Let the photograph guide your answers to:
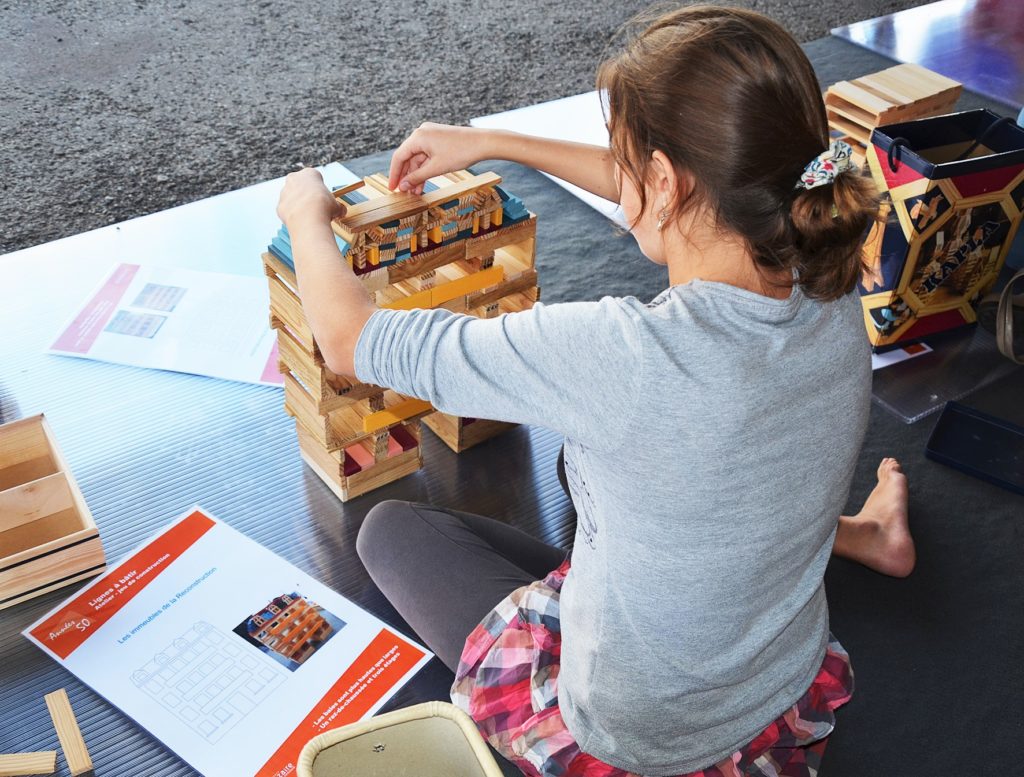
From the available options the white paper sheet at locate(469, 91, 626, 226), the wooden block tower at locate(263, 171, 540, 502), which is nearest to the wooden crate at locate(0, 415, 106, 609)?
the wooden block tower at locate(263, 171, 540, 502)

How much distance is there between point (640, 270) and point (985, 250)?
0.60 metres

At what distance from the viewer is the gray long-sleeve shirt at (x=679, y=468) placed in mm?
756

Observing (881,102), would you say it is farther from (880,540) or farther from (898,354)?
(880,540)

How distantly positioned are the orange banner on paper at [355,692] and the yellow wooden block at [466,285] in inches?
17.5

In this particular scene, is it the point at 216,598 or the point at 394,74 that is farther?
the point at 394,74

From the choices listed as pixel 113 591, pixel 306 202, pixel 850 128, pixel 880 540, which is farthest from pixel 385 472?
pixel 850 128

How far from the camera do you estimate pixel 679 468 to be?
2.49 ft

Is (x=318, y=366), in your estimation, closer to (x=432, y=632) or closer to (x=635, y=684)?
(x=432, y=632)

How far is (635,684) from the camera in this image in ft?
2.86

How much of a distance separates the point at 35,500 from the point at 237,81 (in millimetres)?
1587

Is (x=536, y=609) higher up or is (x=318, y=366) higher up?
(x=318, y=366)

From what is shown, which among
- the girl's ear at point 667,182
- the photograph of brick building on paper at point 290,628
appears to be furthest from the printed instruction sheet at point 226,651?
the girl's ear at point 667,182

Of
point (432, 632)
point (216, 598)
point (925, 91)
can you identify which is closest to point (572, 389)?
point (432, 632)

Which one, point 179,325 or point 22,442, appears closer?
point 22,442
